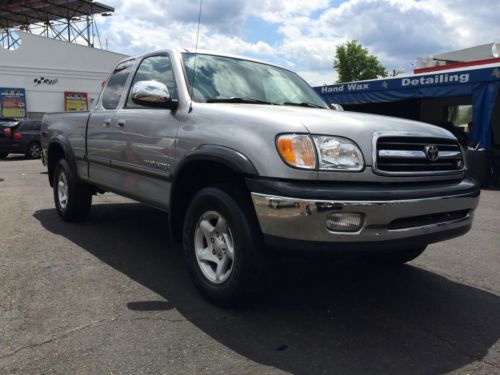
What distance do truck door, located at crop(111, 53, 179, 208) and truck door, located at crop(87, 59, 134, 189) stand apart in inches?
4.4

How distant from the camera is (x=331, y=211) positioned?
283cm

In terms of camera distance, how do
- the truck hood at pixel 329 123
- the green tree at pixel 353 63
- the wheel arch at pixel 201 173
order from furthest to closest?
the green tree at pixel 353 63, the wheel arch at pixel 201 173, the truck hood at pixel 329 123

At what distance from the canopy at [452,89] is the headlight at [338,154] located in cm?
1010

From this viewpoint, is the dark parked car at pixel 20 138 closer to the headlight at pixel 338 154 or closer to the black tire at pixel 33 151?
the black tire at pixel 33 151

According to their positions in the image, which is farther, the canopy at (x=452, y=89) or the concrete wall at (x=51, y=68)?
the concrete wall at (x=51, y=68)

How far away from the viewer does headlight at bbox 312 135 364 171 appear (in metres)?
2.96

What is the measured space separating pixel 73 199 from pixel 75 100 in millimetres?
27456

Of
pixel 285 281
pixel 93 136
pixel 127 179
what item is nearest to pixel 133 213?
pixel 93 136

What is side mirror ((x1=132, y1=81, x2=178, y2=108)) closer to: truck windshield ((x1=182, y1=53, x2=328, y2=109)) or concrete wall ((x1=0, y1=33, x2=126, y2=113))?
truck windshield ((x1=182, y1=53, x2=328, y2=109))

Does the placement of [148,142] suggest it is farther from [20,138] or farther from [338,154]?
[20,138]

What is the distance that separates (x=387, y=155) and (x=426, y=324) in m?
1.19

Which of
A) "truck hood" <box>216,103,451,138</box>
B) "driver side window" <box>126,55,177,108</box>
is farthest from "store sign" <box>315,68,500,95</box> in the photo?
"driver side window" <box>126,55,177,108</box>

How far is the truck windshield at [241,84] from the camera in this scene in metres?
4.04

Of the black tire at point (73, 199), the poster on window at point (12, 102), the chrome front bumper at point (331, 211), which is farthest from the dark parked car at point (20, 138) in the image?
the chrome front bumper at point (331, 211)
